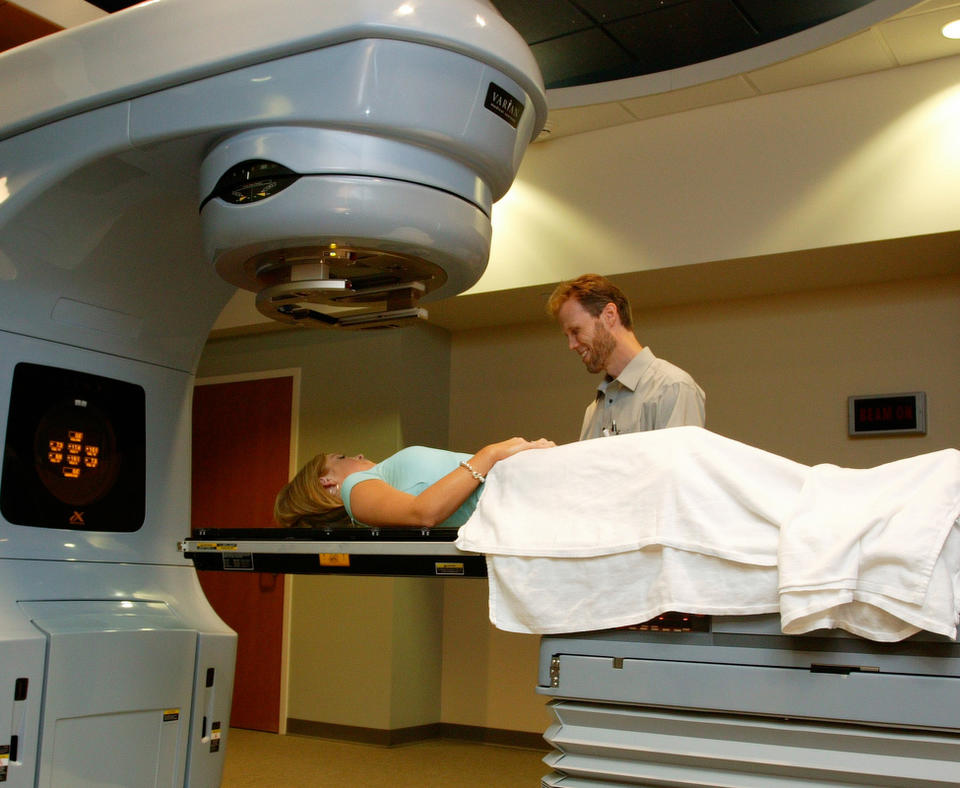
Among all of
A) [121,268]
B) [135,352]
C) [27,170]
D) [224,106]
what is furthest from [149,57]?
[135,352]

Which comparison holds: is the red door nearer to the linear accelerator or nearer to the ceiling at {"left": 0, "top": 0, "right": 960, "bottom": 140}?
the ceiling at {"left": 0, "top": 0, "right": 960, "bottom": 140}

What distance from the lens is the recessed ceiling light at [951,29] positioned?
2.86 metres

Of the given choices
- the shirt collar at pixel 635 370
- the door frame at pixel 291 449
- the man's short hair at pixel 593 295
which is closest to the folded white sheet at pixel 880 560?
the shirt collar at pixel 635 370

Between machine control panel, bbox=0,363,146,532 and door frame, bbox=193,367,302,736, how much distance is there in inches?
97.4

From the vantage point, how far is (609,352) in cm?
258

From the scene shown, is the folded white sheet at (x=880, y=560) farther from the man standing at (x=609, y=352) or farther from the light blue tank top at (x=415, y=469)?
the man standing at (x=609, y=352)

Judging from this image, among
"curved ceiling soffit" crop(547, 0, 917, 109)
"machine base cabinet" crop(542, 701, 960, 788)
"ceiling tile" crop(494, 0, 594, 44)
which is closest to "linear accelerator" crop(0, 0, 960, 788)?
"machine base cabinet" crop(542, 701, 960, 788)

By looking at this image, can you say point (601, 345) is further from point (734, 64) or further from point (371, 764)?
point (371, 764)

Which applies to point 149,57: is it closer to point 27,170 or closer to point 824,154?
point 27,170

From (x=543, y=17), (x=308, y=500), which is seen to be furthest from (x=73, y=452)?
(x=543, y=17)

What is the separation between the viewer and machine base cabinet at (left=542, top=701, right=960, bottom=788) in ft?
3.81

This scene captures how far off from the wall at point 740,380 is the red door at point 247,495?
835mm

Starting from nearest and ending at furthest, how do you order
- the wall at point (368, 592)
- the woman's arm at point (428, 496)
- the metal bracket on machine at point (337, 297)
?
the metal bracket on machine at point (337, 297), the woman's arm at point (428, 496), the wall at point (368, 592)

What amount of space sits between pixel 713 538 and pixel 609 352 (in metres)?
1.32
